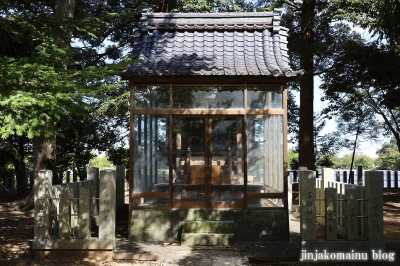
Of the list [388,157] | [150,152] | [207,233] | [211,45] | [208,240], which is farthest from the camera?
[388,157]

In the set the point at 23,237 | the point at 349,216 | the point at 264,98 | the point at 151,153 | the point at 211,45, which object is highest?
the point at 211,45

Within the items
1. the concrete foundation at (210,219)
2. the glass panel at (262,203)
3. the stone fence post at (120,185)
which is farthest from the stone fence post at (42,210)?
the stone fence post at (120,185)

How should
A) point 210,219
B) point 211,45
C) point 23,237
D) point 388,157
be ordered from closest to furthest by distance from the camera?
point 210,219 < point 23,237 < point 211,45 < point 388,157

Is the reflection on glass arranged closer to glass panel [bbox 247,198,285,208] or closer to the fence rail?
glass panel [bbox 247,198,285,208]

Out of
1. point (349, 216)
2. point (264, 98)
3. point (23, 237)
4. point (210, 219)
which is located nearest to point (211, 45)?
point (264, 98)

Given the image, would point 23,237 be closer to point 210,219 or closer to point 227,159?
point 210,219

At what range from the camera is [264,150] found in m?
8.63

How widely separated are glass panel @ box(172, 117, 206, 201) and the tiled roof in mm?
1119

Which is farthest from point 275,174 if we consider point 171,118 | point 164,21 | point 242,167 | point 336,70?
point 336,70

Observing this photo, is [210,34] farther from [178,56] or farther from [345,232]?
[345,232]

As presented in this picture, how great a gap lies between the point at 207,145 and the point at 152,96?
1499 millimetres

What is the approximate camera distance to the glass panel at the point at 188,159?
852cm

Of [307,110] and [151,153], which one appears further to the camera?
Result: [307,110]

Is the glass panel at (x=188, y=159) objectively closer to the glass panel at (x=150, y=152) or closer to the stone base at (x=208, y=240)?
the glass panel at (x=150, y=152)
